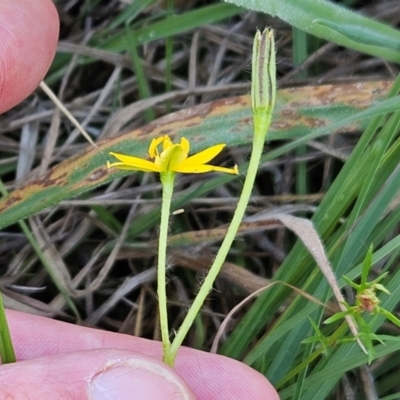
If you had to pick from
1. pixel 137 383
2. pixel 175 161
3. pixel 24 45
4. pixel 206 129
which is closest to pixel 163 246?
pixel 175 161

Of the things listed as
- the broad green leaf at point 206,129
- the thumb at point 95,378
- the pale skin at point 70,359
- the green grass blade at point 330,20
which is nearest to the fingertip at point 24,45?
the pale skin at point 70,359

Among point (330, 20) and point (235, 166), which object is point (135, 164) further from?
point (330, 20)

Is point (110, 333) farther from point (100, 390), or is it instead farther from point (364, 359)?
point (364, 359)

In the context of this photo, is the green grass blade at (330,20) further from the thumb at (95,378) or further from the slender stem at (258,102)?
the thumb at (95,378)

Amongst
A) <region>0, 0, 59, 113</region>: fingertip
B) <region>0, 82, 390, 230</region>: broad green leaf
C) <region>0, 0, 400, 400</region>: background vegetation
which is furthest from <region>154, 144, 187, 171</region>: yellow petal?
<region>0, 0, 59, 113</region>: fingertip

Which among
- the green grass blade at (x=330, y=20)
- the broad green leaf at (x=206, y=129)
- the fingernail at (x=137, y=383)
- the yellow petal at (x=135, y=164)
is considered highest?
the green grass blade at (x=330, y=20)

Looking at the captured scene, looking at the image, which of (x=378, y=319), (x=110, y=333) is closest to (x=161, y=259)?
(x=378, y=319)

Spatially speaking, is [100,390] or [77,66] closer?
[100,390]

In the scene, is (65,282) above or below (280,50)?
below
